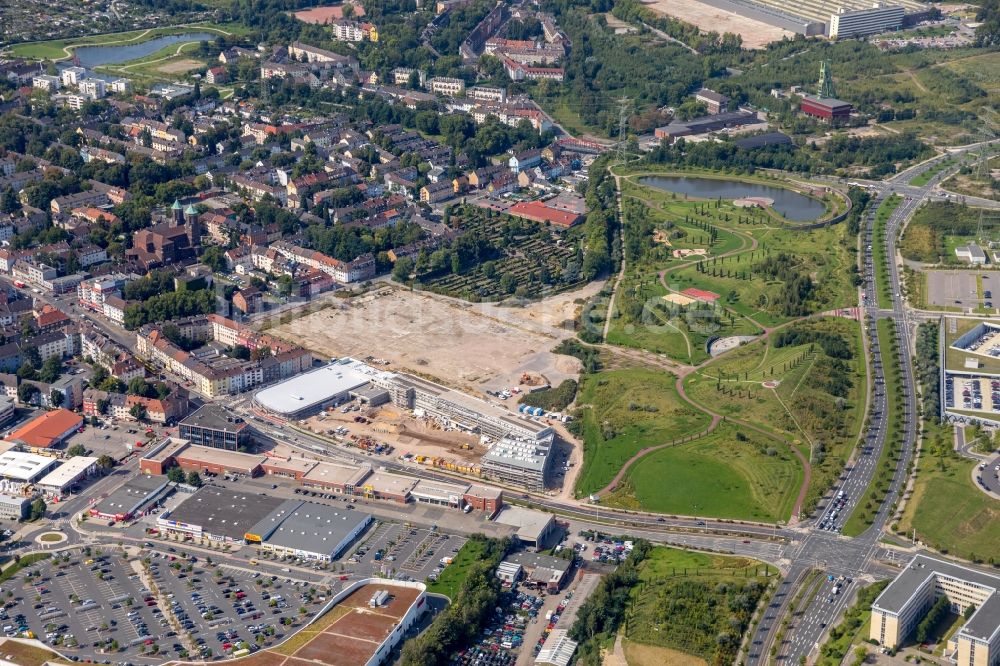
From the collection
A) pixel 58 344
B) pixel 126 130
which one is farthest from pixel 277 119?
pixel 58 344

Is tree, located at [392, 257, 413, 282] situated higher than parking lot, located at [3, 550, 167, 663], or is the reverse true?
→ tree, located at [392, 257, 413, 282]

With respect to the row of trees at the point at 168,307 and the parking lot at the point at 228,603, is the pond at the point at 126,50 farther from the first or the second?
the parking lot at the point at 228,603

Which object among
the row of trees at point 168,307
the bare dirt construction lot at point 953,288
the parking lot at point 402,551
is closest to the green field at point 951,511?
the parking lot at point 402,551

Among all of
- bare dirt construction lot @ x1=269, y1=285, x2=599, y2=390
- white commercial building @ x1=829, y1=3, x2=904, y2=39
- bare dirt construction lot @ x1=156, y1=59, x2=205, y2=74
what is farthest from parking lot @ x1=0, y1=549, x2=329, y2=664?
white commercial building @ x1=829, y1=3, x2=904, y2=39

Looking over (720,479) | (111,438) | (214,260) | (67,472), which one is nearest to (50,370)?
(111,438)

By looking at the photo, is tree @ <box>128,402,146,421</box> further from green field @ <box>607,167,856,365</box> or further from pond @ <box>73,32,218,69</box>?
pond @ <box>73,32,218,69</box>

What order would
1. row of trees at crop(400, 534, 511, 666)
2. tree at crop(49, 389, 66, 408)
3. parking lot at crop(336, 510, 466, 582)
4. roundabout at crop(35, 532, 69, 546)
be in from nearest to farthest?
row of trees at crop(400, 534, 511, 666)
parking lot at crop(336, 510, 466, 582)
roundabout at crop(35, 532, 69, 546)
tree at crop(49, 389, 66, 408)
